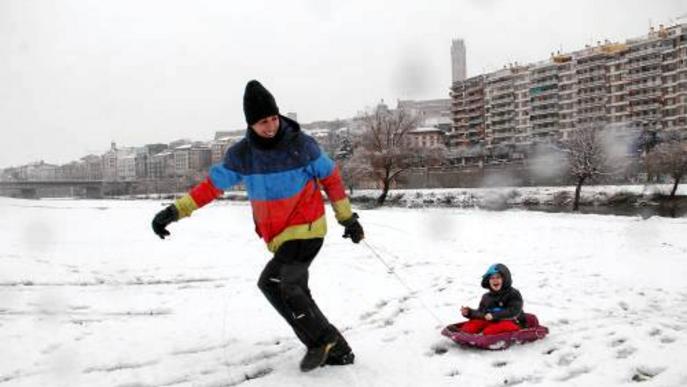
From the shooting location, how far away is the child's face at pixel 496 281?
5.41 meters

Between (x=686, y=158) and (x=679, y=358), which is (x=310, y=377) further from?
(x=686, y=158)

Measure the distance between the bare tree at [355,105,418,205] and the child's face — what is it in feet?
139

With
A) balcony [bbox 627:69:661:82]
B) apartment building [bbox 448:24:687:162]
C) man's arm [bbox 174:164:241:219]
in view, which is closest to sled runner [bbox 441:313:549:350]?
man's arm [bbox 174:164:241:219]

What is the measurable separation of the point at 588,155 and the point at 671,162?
754 centimetres

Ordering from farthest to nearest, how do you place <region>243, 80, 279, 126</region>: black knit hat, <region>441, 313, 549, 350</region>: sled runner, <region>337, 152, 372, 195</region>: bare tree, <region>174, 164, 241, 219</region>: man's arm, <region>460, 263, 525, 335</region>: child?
<region>337, 152, 372, 195</region>: bare tree → <region>460, 263, 525, 335</region>: child → <region>441, 313, 549, 350</region>: sled runner → <region>174, 164, 241, 219</region>: man's arm → <region>243, 80, 279, 126</region>: black knit hat

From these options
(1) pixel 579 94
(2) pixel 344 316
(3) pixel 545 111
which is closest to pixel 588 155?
(2) pixel 344 316

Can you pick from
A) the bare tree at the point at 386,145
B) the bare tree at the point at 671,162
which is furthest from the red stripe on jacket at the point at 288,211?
the bare tree at the point at 671,162

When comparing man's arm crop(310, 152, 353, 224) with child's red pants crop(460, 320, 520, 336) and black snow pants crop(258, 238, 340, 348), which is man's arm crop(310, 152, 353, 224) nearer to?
black snow pants crop(258, 238, 340, 348)

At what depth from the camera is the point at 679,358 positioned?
4625 mm

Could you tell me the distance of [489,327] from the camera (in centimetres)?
509

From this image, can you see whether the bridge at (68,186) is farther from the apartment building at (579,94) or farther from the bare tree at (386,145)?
the apartment building at (579,94)

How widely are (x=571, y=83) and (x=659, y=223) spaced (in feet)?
304

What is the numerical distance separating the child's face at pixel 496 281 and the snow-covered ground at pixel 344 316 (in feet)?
1.98

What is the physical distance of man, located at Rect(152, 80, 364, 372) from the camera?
4461 millimetres
